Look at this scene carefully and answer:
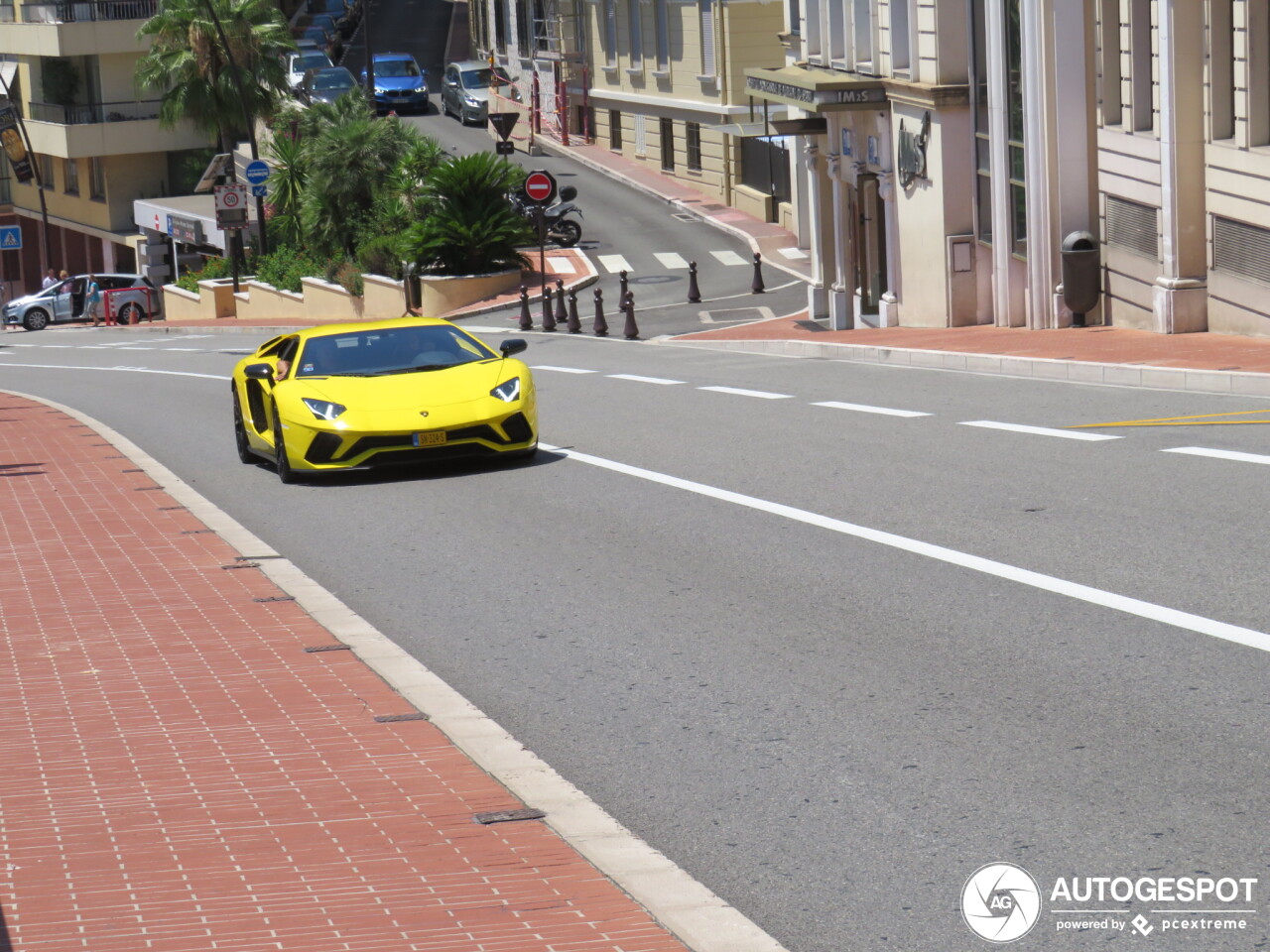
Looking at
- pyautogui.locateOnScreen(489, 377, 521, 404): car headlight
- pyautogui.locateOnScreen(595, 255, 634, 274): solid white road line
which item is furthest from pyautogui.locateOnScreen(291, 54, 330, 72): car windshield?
pyautogui.locateOnScreen(489, 377, 521, 404): car headlight

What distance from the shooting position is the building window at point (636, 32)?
62.0 meters

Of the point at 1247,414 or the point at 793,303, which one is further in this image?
the point at 793,303

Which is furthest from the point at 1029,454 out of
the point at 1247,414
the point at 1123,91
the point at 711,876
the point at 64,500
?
the point at 1123,91

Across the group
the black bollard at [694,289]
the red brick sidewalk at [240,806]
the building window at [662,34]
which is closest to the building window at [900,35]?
the black bollard at [694,289]

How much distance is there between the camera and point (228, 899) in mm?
5230

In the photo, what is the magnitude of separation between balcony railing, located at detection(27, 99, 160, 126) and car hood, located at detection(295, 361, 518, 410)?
5759 cm

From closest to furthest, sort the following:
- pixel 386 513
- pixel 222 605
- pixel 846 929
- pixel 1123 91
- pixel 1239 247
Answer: pixel 846 929, pixel 222 605, pixel 386 513, pixel 1239 247, pixel 1123 91

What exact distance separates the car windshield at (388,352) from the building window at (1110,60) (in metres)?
12.2

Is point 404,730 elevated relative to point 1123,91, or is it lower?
lower

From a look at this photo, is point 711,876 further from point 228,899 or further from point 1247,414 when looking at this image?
point 1247,414

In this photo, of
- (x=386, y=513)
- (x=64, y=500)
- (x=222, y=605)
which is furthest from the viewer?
(x=64, y=500)

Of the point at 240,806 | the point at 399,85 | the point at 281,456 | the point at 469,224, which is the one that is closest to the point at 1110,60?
the point at 281,456

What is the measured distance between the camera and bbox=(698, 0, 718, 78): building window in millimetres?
56500

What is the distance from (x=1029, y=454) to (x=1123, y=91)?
490 inches
